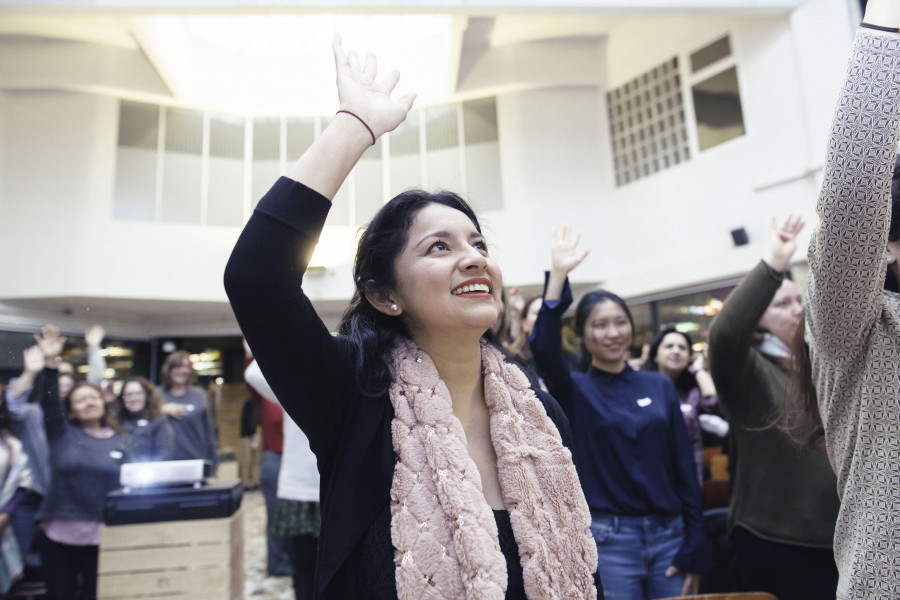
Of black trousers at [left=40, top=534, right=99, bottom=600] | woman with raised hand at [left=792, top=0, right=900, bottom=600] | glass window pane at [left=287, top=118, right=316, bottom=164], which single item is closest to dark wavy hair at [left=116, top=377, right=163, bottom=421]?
black trousers at [left=40, top=534, right=99, bottom=600]

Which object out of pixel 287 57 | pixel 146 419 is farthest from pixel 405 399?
pixel 287 57

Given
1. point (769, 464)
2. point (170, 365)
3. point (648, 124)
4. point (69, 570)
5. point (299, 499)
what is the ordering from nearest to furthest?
1. point (769, 464)
2. point (299, 499)
3. point (69, 570)
4. point (170, 365)
5. point (648, 124)

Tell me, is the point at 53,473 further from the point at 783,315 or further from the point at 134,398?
the point at 783,315

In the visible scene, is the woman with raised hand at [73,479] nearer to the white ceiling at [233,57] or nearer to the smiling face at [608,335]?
the smiling face at [608,335]

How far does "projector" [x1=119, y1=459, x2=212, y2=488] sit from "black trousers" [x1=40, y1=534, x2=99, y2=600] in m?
0.67

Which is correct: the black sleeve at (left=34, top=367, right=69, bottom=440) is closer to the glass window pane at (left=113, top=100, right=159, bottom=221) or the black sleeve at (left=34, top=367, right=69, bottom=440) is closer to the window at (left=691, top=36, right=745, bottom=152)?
the glass window pane at (left=113, top=100, right=159, bottom=221)

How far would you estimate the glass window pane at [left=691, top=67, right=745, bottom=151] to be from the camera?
23.3ft

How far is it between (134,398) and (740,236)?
249 inches

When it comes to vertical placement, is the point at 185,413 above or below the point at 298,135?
below

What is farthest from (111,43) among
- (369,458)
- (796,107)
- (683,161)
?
(369,458)

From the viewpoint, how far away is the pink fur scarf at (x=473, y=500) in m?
0.92

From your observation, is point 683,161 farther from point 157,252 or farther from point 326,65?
point 157,252

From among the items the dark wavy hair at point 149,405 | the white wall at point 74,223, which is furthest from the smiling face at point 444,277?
the white wall at point 74,223

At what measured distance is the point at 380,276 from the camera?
117 cm
